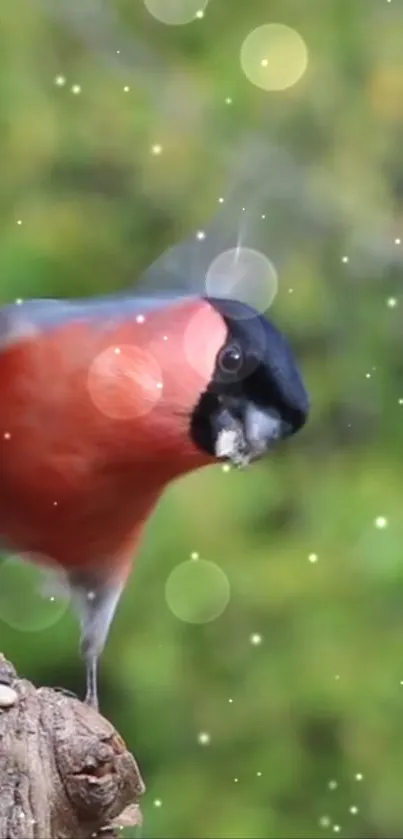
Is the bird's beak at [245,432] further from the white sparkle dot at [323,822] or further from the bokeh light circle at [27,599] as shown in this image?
the white sparkle dot at [323,822]

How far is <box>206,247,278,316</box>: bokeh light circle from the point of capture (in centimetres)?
104

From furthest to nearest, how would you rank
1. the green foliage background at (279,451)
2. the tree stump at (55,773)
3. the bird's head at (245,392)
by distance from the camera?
the green foliage background at (279,451) < the bird's head at (245,392) < the tree stump at (55,773)

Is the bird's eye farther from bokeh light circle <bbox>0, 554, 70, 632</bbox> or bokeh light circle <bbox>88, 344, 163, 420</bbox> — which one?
bokeh light circle <bbox>0, 554, 70, 632</bbox>

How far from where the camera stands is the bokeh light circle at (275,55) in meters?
1.14

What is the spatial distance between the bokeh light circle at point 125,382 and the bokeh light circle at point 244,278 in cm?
9

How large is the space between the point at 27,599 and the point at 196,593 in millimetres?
159

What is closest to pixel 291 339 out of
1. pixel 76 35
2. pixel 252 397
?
pixel 252 397

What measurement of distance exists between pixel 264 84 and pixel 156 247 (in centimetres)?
19

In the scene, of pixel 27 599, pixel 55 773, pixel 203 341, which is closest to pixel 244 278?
pixel 203 341

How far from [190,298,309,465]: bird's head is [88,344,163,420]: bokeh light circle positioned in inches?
1.6

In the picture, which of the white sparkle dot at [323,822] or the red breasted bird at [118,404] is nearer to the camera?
the red breasted bird at [118,404]

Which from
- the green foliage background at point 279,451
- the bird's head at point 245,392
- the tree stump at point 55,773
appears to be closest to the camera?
the tree stump at point 55,773

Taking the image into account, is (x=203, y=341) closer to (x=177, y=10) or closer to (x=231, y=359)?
(x=231, y=359)

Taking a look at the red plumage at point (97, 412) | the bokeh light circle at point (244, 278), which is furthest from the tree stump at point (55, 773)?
the bokeh light circle at point (244, 278)
